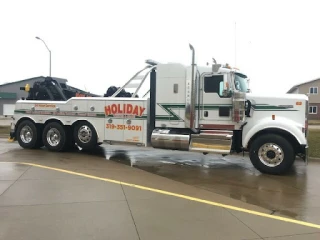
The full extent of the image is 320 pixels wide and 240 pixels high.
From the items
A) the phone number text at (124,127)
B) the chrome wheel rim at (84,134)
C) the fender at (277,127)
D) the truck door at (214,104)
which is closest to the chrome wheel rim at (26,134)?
the chrome wheel rim at (84,134)

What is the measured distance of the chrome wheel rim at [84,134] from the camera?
36.6 feet

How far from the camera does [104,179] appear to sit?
708 cm

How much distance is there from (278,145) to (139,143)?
416cm

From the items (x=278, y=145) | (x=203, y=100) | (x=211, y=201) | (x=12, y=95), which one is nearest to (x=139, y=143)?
(x=203, y=100)

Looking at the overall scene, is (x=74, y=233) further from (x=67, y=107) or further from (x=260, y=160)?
(x=67, y=107)

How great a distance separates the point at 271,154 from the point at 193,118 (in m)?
2.40

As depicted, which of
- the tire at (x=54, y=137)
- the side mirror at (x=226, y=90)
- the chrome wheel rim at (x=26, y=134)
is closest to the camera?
the side mirror at (x=226, y=90)

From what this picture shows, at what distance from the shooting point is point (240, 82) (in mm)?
9891

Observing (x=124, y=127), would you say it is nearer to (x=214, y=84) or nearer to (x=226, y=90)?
(x=214, y=84)

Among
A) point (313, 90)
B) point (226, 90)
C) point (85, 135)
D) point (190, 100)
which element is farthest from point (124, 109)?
point (313, 90)

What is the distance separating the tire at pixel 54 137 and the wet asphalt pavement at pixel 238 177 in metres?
0.54

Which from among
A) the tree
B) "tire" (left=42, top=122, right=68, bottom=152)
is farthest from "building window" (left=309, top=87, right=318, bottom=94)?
"tire" (left=42, top=122, right=68, bottom=152)

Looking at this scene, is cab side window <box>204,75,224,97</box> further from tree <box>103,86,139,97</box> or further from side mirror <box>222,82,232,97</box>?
tree <box>103,86,139,97</box>

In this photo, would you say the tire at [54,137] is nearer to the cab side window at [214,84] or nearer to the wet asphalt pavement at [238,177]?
the wet asphalt pavement at [238,177]
